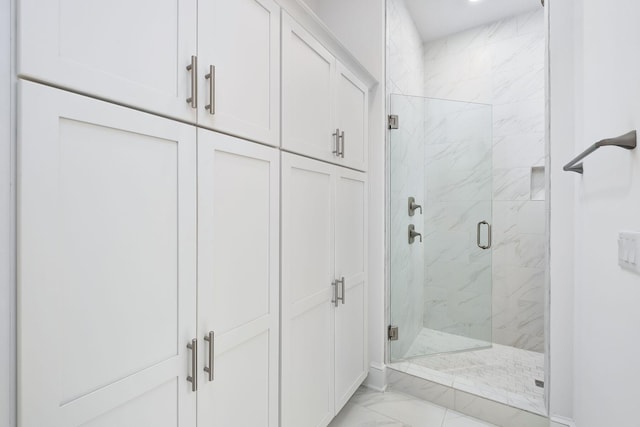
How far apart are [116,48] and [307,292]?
1153 mm

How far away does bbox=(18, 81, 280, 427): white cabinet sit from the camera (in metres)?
0.64

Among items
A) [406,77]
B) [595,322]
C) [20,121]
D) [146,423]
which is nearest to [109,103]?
[20,121]

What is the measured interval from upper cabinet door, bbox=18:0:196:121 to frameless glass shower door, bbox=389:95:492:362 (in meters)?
A: 1.95

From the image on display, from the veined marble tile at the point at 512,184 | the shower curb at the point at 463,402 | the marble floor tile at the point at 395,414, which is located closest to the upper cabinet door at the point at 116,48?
the marble floor tile at the point at 395,414

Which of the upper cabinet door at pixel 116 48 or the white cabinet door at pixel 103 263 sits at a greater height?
the upper cabinet door at pixel 116 48

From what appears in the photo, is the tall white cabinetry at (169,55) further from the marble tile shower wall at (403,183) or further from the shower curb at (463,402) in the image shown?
the shower curb at (463,402)

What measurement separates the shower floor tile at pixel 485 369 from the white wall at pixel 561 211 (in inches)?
9.8

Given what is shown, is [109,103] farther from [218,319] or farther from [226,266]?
[218,319]

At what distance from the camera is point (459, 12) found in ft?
9.27

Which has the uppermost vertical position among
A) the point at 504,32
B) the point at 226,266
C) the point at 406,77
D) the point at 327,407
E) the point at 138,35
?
the point at 504,32

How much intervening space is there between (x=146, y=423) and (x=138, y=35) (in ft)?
3.20

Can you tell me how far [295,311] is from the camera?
1.44 meters

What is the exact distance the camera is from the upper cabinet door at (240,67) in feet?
3.25

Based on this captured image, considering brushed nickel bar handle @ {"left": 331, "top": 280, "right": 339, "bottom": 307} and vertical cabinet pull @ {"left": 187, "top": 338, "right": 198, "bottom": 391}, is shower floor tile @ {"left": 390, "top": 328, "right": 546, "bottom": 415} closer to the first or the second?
brushed nickel bar handle @ {"left": 331, "top": 280, "right": 339, "bottom": 307}
